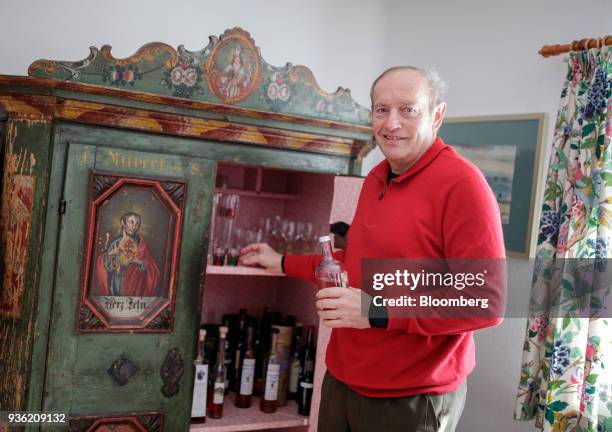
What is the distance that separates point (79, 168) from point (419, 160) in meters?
1.17

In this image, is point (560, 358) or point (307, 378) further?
point (307, 378)

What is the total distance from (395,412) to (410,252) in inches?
17.5

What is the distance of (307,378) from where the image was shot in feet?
9.18

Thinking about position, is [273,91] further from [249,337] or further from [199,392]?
[199,392]

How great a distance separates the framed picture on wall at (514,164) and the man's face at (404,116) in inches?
48.7

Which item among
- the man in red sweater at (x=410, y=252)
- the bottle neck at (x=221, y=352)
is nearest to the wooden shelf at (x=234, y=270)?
the bottle neck at (x=221, y=352)

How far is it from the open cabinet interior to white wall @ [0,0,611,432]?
2.27ft

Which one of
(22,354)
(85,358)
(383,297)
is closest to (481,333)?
(383,297)

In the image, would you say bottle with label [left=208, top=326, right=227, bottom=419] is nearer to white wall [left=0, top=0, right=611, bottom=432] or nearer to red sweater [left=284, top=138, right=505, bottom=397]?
red sweater [left=284, top=138, right=505, bottom=397]

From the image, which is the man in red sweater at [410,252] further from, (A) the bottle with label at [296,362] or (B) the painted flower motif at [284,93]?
(A) the bottle with label at [296,362]

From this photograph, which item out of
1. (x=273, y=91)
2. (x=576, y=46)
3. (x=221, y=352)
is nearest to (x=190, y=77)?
(x=273, y=91)

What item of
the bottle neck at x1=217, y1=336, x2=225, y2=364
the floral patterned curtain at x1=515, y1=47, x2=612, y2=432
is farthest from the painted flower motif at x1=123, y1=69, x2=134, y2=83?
the floral patterned curtain at x1=515, y1=47, x2=612, y2=432

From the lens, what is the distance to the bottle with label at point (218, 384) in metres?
2.67

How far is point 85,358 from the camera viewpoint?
2.24 m
